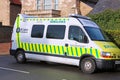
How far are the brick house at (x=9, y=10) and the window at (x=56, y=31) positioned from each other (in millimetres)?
24339

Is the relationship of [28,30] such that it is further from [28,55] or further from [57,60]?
[57,60]

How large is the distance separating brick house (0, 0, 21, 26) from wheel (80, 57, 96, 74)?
2631cm

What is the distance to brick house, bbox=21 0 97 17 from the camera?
35.7 metres

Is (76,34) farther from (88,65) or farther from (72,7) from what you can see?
(72,7)

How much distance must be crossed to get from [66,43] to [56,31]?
0.92m

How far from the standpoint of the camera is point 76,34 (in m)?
15.0

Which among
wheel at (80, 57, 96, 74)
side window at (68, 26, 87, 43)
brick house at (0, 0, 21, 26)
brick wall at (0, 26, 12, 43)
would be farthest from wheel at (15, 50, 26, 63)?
brick house at (0, 0, 21, 26)

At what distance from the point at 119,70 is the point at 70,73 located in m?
2.64

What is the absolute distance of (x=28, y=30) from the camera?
55.8ft

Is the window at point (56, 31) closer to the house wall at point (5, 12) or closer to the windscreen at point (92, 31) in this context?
the windscreen at point (92, 31)

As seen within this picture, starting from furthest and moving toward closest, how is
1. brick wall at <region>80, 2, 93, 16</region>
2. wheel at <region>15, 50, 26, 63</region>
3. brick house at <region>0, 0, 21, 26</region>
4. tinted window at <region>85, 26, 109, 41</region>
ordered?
brick house at <region>0, 0, 21, 26</region> → brick wall at <region>80, 2, 93, 16</region> → wheel at <region>15, 50, 26, 63</region> → tinted window at <region>85, 26, 109, 41</region>

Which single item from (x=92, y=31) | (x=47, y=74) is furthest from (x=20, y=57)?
(x=92, y=31)

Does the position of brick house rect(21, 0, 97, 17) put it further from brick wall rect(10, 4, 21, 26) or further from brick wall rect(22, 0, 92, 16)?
brick wall rect(10, 4, 21, 26)

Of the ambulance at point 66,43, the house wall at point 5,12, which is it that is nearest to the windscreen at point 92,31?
the ambulance at point 66,43
